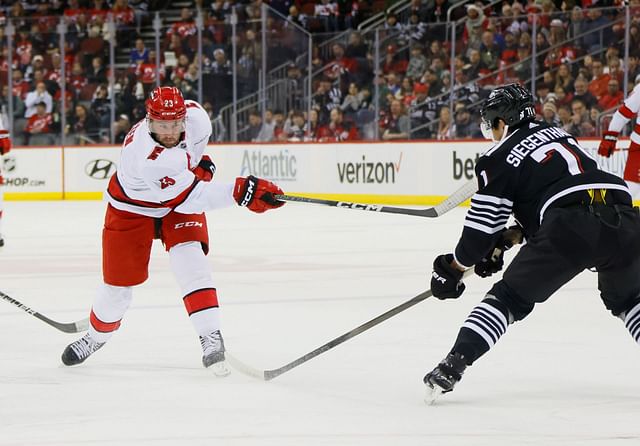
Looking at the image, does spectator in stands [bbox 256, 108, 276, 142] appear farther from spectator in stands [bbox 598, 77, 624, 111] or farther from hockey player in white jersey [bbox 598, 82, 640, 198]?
hockey player in white jersey [bbox 598, 82, 640, 198]

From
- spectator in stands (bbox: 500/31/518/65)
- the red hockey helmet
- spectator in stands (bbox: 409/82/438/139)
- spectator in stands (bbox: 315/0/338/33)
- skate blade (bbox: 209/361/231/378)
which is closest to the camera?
the red hockey helmet

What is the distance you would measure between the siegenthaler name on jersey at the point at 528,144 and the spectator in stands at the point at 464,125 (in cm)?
857

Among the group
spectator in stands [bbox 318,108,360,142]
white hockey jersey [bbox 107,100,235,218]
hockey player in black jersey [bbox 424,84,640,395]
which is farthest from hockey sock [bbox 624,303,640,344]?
spectator in stands [bbox 318,108,360,142]

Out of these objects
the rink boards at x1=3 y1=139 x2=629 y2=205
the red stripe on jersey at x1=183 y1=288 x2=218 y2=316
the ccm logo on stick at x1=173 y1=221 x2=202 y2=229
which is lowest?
the rink boards at x1=3 y1=139 x2=629 y2=205

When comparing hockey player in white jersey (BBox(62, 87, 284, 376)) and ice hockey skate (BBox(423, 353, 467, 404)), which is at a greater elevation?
hockey player in white jersey (BBox(62, 87, 284, 376))

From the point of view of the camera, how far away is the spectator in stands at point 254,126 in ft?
43.5

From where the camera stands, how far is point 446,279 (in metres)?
A: 3.28

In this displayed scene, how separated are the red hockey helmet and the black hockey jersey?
3.48 feet

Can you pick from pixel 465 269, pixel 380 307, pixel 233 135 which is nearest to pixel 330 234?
pixel 380 307

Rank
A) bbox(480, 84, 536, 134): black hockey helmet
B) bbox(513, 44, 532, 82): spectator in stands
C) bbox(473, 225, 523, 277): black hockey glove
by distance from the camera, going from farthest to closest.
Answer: bbox(513, 44, 532, 82): spectator in stands, bbox(473, 225, 523, 277): black hockey glove, bbox(480, 84, 536, 134): black hockey helmet

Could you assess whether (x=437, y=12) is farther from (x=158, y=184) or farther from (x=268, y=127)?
(x=158, y=184)

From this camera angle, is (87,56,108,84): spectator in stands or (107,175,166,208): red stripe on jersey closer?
(107,175,166,208): red stripe on jersey

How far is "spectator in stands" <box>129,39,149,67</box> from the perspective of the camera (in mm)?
14062

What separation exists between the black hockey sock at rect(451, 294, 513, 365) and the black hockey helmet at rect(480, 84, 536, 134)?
53cm
